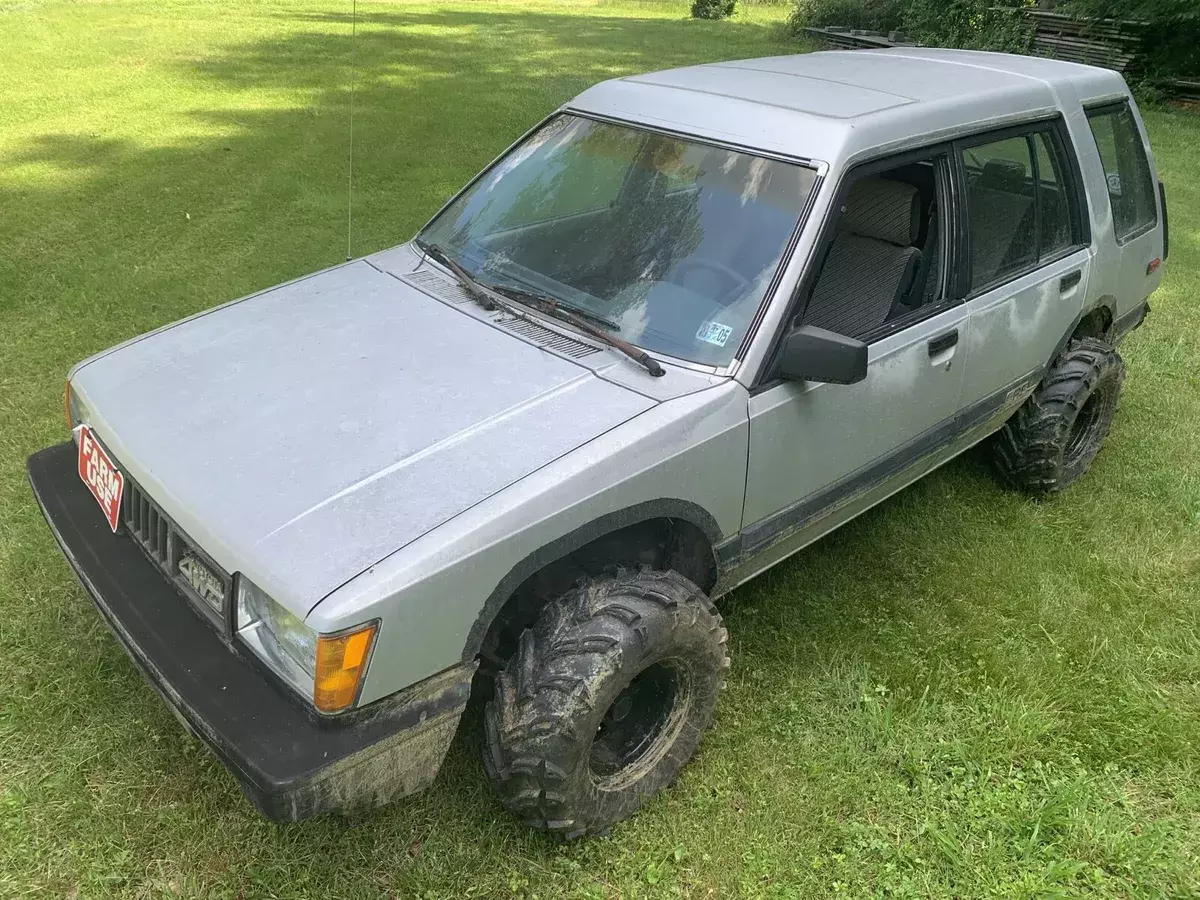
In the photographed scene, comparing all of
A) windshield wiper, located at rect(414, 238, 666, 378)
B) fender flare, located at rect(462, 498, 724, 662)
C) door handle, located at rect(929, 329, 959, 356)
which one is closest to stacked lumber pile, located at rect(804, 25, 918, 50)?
door handle, located at rect(929, 329, 959, 356)

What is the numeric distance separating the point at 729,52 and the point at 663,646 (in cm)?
1712

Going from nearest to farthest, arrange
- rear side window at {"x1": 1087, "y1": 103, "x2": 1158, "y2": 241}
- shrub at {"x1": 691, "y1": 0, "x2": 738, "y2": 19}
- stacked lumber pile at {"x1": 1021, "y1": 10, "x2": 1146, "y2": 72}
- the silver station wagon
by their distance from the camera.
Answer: the silver station wagon < rear side window at {"x1": 1087, "y1": 103, "x2": 1158, "y2": 241} < stacked lumber pile at {"x1": 1021, "y1": 10, "x2": 1146, "y2": 72} < shrub at {"x1": 691, "y1": 0, "x2": 738, "y2": 19}

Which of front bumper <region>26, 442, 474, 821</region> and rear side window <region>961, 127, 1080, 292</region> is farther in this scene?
rear side window <region>961, 127, 1080, 292</region>

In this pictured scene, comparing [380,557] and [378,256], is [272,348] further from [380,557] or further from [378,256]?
[380,557]

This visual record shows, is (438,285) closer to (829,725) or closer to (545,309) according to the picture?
(545,309)

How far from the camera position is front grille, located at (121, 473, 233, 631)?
6.96 feet

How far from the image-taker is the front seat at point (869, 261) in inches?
121

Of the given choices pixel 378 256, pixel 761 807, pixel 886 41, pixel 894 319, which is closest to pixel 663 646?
pixel 761 807

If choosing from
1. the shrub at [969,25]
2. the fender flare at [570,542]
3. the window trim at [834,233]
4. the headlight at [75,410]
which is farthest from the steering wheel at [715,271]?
the shrub at [969,25]

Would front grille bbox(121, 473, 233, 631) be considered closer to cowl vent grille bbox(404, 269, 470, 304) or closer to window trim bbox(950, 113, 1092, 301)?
cowl vent grille bbox(404, 269, 470, 304)

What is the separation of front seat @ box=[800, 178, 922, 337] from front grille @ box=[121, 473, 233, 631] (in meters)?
1.94

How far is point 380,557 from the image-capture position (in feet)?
6.31

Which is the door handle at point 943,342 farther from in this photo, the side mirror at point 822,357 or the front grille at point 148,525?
the front grille at point 148,525

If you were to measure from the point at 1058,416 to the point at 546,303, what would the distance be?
8.04ft
